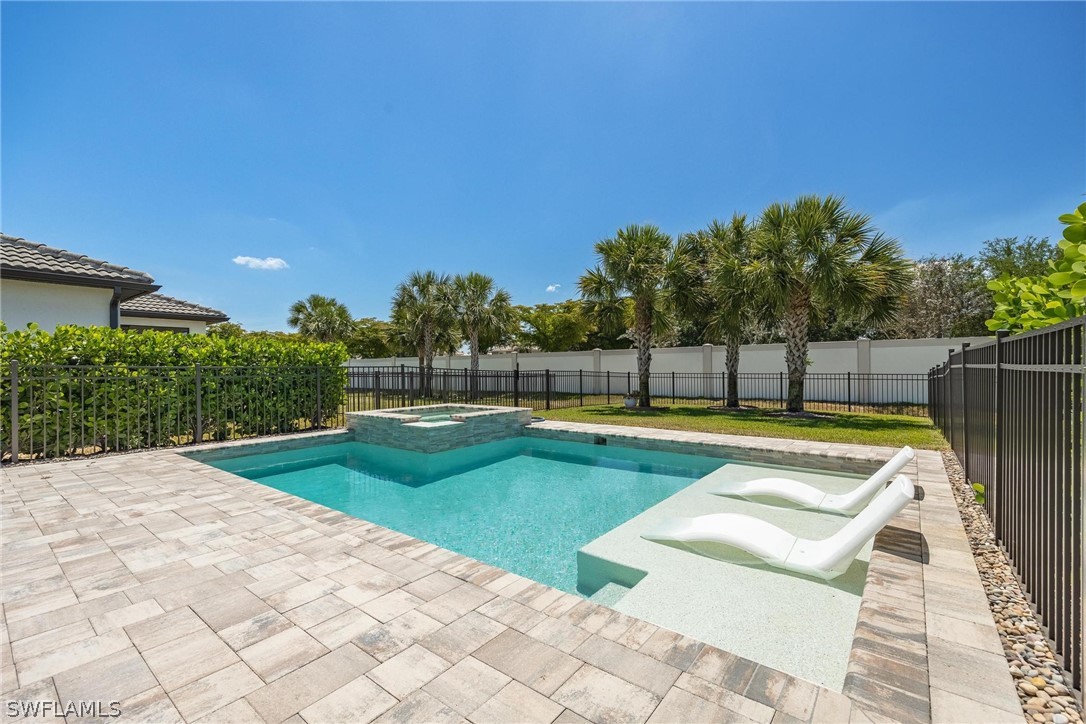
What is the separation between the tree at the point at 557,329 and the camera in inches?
1103

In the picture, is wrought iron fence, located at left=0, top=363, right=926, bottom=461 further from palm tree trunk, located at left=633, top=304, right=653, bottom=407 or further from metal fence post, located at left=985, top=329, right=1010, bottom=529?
metal fence post, located at left=985, top=329, right=1010, bottom=529

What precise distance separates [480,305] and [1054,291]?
1706 cm

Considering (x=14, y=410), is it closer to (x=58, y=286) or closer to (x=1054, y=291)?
(x=58, y=286)

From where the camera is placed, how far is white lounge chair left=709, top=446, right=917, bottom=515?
4602 mm

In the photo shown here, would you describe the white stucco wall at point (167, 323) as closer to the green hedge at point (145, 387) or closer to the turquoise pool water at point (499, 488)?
the green hedge at point (145, 387)

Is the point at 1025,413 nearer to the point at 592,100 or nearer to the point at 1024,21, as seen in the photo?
the point at 1024,21

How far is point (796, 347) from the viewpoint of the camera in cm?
1185

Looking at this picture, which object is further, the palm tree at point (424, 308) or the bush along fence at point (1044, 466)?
the palm tree at point (424, 308)

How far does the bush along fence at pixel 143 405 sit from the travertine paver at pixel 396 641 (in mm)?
4100

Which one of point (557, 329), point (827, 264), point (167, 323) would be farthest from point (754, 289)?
point (557, 329)

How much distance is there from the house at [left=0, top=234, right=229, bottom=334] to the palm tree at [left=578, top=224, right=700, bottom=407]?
11.4 meters

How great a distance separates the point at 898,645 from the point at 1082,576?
0.73 meters

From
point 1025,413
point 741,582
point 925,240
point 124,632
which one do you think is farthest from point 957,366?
point 925,240

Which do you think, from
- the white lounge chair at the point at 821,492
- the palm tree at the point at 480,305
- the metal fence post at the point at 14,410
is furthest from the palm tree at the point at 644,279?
the metal fence post at the point at 14,410
